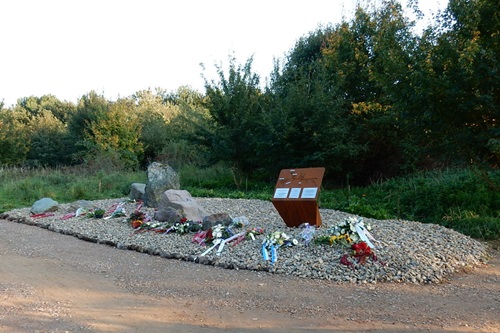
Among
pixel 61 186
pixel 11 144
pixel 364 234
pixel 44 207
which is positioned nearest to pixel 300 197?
pixel 364 234

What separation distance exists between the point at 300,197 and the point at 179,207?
123 inches

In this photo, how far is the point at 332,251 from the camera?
636 cm

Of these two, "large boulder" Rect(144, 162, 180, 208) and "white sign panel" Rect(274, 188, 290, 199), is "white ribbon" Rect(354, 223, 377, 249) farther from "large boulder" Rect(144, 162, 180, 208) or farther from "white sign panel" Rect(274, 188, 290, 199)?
"large boulder" Rect(144, 162, 180, 208)

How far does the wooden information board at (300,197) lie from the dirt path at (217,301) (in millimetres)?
2014

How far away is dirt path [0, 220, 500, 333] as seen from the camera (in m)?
4.16

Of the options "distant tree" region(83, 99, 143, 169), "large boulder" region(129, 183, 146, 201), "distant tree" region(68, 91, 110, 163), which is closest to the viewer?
"large boulder" region(129, 183, 146, 201)

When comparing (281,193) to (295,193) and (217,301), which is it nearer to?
(295,193)

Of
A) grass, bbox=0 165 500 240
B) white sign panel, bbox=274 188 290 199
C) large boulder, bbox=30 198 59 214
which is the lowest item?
large boulder, bbox=30 198 59 214

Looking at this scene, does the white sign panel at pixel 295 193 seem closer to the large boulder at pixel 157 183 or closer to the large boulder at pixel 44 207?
the large boulder at pixel 157 183

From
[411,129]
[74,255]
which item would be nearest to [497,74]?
[411,129]

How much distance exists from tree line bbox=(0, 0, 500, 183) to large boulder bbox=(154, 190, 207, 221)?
4012mm

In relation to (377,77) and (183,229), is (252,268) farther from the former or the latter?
(377,77)

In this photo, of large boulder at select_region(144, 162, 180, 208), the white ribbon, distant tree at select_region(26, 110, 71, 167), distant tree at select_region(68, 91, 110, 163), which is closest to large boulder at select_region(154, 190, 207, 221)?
large boulder at select_region(144, 162, 180, 208)

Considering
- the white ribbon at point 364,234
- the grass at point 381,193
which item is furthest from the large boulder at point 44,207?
the white ribbon at point 364,234
